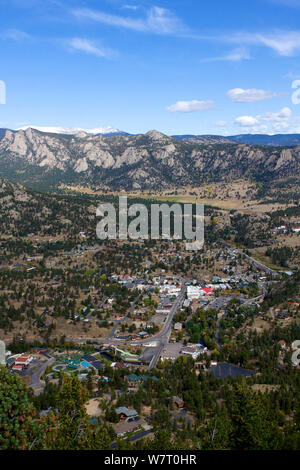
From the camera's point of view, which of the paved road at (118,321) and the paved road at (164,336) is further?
the paved road at (118,321)

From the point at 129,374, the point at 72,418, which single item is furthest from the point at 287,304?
the point at 72,418

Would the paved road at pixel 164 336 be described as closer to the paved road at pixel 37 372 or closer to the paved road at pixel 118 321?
the paved road at pixel 118 321

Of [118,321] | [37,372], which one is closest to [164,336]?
[118,321]

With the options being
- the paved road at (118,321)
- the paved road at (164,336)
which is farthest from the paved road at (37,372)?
the paved road at (164,336)

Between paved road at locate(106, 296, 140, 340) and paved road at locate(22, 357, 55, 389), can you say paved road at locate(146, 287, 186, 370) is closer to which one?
paved road at locate(106, 296, 140, 340)

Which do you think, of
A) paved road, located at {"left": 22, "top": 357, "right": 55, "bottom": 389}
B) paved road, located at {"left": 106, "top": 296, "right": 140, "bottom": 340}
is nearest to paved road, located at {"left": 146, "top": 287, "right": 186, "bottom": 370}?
paved road, located at {"left": 106, "top": 296, "right": 140, "bottom": 340}

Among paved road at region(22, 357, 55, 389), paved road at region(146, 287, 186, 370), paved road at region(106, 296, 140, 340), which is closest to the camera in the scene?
paved road at region(22, 357, 55, 389)

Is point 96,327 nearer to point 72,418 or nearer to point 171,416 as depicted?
point 171,416
